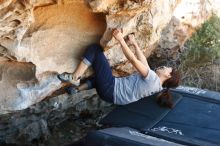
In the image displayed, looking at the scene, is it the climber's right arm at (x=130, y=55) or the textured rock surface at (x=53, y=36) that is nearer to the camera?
the textured rock surface at (x=53, y=36)

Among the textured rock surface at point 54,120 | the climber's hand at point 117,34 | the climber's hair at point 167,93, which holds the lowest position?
the textured rock surface at point 54,120

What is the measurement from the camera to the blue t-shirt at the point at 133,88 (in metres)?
4.95

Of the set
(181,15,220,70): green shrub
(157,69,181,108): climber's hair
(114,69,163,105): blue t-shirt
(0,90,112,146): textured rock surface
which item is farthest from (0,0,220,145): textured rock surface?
(181,15,220,70): green shrub

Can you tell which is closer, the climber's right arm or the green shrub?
the climber's right arm

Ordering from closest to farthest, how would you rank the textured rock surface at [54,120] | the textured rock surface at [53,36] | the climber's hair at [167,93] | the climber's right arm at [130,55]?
the textured rock surface at [53,36]
the climber's right arm at [130,55]
the climber's hair at [167,93]
the textured rock surface at [54,120]

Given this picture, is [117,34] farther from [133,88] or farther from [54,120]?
[54,120]

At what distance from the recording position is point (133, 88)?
16.4 feet

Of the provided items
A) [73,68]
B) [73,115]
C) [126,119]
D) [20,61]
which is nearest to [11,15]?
[20,61]

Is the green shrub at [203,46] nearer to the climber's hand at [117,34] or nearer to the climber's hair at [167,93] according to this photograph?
the climber's hair at [167,93]

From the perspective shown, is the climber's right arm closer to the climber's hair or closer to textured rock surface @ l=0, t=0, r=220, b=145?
textured rock surface @ l=0, t=0, r=220, b=145

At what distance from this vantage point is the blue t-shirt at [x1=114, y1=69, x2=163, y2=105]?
4.95m

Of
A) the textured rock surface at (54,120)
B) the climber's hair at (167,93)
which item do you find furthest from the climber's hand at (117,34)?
the textured rock surface at (54,120)

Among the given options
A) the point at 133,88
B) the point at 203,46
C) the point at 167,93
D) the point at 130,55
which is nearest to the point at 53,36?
the point at 130,55

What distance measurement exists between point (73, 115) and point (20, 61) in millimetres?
2246
